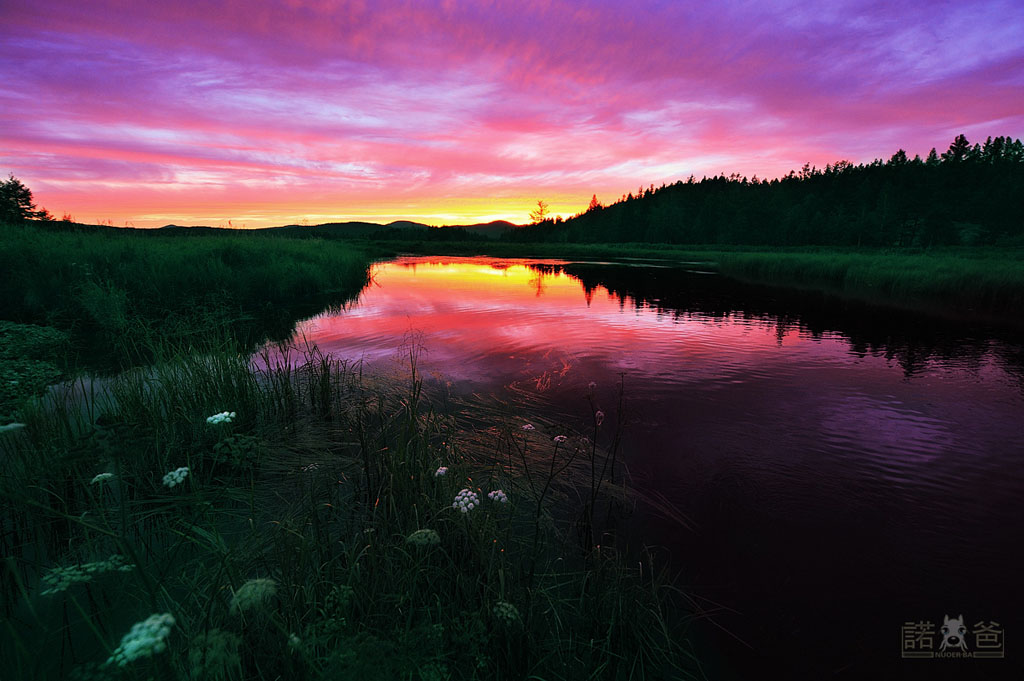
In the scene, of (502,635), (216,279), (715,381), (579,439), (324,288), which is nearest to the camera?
(502,635)

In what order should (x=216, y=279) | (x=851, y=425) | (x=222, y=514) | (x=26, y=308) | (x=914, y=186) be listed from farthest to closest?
1. (x=914, y=186)
2. (x=216, y=279)
3. (x=26, y=308)
4. (x=851, y=425)
5. (x=222, y=514)

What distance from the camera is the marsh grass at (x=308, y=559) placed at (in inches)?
106

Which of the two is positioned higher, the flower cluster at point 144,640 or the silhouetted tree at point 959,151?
the silhouetted tree at point 959,151

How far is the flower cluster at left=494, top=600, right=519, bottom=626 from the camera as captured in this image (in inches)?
111

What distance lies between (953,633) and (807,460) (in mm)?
3065

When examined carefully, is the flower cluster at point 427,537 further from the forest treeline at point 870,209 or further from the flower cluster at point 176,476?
the forest treeline at point 870,209

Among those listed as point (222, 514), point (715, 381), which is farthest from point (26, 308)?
point (715, 381)

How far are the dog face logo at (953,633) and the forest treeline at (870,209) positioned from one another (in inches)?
3766

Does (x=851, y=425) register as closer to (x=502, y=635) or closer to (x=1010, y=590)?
(x=1010, y=590)

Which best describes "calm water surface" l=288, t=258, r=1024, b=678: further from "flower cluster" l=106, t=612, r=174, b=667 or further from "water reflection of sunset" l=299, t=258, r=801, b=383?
"flower cluster" l=106, t=612, r=174, b=667

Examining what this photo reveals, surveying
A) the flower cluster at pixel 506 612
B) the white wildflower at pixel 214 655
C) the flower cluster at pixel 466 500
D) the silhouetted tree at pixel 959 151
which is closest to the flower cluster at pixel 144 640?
the white wildflower at pixel 214 655

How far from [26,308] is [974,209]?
135059 mm

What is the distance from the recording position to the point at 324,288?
23.8m

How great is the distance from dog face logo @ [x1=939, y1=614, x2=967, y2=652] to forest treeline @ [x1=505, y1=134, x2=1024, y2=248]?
314 ft
